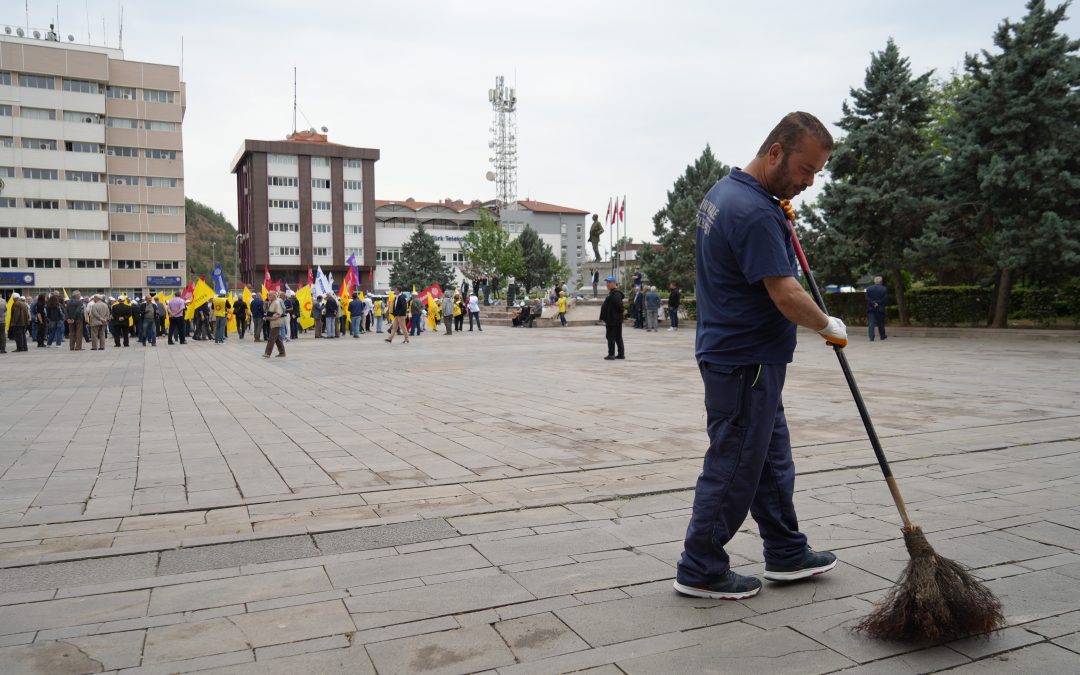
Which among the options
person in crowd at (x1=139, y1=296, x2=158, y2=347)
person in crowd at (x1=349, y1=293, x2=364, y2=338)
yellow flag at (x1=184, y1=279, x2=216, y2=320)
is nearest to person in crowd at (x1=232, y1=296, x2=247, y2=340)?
yellow flag at (x1=184, y1=279, x2=216, y2=320)

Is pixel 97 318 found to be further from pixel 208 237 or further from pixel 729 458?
pixel 208 237

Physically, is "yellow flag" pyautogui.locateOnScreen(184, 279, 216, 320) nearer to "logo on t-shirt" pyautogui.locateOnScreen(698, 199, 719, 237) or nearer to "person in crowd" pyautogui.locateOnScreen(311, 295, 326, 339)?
"person in crowd" pyautogui.locateOnScreen(311, 295, 326, 339)

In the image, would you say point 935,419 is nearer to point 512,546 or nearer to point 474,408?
point 474,408

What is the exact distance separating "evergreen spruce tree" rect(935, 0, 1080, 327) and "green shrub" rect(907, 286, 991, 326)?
1.09 metres

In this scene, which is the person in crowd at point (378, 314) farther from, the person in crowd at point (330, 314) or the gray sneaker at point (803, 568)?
the gray sneaker at point (803, 568)

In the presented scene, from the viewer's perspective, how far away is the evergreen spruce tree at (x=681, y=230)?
45.4 m

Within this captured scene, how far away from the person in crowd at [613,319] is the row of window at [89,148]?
230 feet

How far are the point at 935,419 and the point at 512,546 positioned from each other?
5825 millimetres

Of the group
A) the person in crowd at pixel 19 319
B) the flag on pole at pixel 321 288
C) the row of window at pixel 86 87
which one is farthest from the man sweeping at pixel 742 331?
the row of window at pixel 86 87

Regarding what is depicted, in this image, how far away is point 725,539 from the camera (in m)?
3.27

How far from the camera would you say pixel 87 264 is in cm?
7200

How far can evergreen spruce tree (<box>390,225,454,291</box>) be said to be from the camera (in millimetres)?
81938

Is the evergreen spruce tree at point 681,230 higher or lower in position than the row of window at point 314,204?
lower

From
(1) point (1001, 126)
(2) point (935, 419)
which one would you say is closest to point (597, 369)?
(2) point (935, 419)
